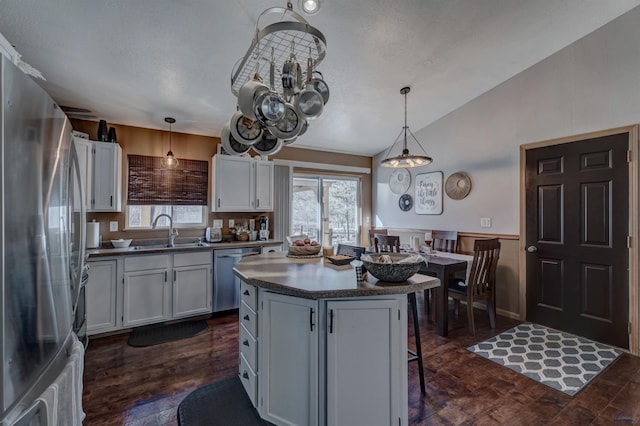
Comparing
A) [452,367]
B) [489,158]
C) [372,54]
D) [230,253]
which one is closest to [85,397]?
[230,253]

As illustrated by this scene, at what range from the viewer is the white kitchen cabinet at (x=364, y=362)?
4.96 ft

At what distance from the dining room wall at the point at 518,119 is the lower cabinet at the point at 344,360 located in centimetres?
286

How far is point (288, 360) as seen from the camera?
5.28 ft

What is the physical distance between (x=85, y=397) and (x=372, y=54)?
3665 millimetres

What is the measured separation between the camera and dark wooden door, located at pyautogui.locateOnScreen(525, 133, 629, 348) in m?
2.76

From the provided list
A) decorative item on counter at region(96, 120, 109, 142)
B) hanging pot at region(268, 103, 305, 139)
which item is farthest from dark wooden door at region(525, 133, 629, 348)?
decorative item on counter at region(96, 120, 109, 142)

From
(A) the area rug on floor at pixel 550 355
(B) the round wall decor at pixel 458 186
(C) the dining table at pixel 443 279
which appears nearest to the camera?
(A) the area rug on floor at pixel 550 355

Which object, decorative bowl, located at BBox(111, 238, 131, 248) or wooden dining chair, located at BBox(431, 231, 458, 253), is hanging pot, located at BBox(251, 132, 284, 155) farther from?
wooden dining chair, located at BBox(431, 231, 458, 253)

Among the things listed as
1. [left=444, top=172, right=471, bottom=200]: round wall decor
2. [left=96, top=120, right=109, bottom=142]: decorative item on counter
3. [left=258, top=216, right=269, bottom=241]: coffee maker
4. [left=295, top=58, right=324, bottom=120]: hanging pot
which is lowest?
[left=258, top=216, right=269, bottom=241]: coffee maker

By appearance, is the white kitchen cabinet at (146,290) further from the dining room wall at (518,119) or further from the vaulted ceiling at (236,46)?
the dining room wall at (518,119)

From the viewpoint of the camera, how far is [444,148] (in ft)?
14.2

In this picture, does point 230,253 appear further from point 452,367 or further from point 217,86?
point 452,367

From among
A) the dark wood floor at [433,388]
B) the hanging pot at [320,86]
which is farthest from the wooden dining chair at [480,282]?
the hanging pot at [320,86]

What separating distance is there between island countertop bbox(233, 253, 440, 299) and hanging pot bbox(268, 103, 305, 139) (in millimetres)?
887
